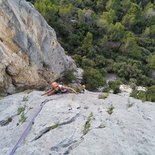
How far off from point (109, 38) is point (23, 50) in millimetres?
29875

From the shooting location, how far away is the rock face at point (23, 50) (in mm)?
16777

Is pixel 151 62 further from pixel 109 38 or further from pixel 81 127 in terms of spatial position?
pixel 81 127

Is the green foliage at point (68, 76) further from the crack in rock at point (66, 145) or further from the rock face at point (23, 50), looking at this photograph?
the crack in rock at point (66, 145)

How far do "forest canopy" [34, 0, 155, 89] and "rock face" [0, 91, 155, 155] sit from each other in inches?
845

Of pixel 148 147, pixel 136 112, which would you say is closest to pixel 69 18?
pixel 136 112

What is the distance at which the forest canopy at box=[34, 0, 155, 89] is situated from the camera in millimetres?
40625

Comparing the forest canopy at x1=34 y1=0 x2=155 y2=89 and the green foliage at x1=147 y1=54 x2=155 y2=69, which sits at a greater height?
the forest canopy at x1=34 y1=0 x2=155 y2=89

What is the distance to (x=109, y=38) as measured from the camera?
4631 centimetres

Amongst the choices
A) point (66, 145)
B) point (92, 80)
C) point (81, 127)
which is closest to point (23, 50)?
point (81, 127)

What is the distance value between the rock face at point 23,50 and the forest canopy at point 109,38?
13.7 meters

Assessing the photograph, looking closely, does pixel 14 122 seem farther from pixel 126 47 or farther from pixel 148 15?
pixel 148 15

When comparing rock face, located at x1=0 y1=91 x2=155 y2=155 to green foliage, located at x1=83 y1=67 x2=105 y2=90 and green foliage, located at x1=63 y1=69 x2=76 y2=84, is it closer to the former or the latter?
green foliage, located at x1=63 y1=69 x2=76 y2=84

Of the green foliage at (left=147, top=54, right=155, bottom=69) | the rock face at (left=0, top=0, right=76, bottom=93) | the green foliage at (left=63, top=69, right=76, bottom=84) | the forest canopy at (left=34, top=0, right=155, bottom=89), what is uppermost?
the rock face at (left=0, top=0, right=76, bottom=93)

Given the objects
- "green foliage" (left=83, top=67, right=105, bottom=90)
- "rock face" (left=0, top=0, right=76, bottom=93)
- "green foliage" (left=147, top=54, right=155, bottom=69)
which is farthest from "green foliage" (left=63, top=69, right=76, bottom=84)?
"green foliage" (left=147, top=54, right=155, bottom=69)
